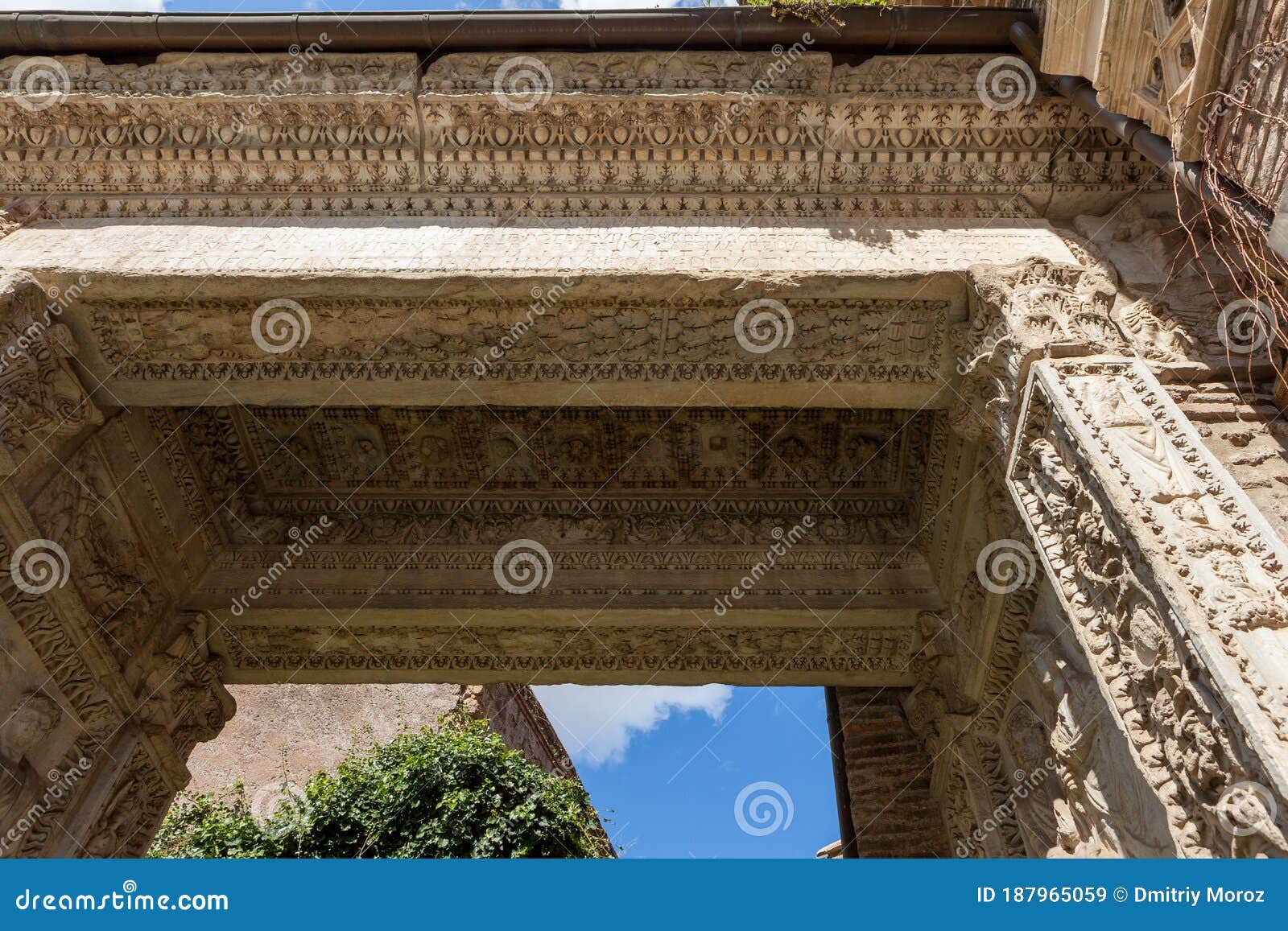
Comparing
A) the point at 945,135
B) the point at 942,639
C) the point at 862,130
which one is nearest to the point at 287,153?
the point at 862,130

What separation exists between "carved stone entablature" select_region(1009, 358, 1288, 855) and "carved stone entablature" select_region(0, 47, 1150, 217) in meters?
1.61

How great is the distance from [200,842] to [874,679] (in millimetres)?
7587

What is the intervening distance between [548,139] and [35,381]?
254cm

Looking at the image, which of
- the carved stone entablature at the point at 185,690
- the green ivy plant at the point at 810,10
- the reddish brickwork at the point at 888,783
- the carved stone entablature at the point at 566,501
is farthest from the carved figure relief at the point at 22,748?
the green ivy plant at the point at 810,10

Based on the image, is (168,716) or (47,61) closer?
(47,61)

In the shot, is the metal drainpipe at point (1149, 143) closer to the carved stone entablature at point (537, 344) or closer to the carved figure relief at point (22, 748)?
the carved stone entablature at point (537, 344)

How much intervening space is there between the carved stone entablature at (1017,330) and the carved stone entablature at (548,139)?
0.79 metres

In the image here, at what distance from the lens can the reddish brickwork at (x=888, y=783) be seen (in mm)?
5371

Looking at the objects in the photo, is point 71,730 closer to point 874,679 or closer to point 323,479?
point 323,479

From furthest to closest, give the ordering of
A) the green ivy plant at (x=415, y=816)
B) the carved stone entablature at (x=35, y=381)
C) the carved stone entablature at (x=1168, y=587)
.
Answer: the green ivy plant at (x=415, y=816)
the carved stone entablature at (x=35, y=381)
the carved stone entablature at (x=1168, y=587)

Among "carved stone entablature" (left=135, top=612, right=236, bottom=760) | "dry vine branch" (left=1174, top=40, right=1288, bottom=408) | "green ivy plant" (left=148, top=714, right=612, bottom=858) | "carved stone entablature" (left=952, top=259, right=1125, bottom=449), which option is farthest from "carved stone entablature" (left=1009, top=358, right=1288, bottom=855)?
"green ivy plant" (left=148, top=714, right=612, bottom=858)

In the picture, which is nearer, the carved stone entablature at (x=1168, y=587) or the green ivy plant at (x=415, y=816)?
the carved stone entablature at (x=1168, y=587)

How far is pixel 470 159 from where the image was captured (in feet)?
15.1

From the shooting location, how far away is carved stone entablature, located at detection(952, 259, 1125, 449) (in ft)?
11.4
